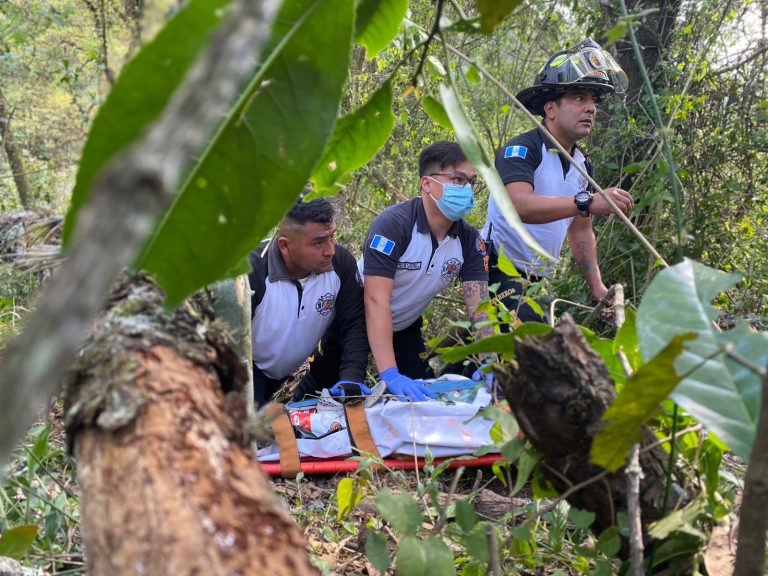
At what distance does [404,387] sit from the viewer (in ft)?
11.6

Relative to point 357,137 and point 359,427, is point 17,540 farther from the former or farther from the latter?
point 359,427

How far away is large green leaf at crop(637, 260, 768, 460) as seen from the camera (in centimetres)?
99

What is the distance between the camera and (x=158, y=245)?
87 cm

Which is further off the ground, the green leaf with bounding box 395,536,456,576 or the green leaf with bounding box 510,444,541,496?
the green leaf with bounding box 510,444,541,496

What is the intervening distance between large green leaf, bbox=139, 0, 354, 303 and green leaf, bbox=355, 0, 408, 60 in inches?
13.1

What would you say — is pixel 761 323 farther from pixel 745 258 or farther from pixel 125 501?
pixel 125 501

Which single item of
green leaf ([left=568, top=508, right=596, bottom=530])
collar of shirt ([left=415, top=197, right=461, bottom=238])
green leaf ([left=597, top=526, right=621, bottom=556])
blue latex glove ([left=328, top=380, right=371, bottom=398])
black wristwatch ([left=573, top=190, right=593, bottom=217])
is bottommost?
blue latex glove ([left=328, top=380, right=371, bottom=398])

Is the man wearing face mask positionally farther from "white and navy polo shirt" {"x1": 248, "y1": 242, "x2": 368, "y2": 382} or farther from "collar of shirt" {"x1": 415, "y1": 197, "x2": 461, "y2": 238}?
"white and navy polo shirt" {"x1": 248, "y1": 242, "x2": 368, "y2": 382}

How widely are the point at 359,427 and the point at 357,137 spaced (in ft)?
6.58

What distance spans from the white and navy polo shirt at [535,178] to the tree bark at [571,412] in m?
2.19

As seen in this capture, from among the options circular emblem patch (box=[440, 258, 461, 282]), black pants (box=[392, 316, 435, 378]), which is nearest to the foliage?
black pants (box=[392, 316, 435, 378])

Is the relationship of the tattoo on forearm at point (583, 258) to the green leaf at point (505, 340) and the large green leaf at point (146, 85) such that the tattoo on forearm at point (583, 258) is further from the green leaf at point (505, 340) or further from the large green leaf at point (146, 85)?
the large green leaf at point (146, 85)

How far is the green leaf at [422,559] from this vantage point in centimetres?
114

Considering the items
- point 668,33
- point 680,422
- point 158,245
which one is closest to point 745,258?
point 668,33
